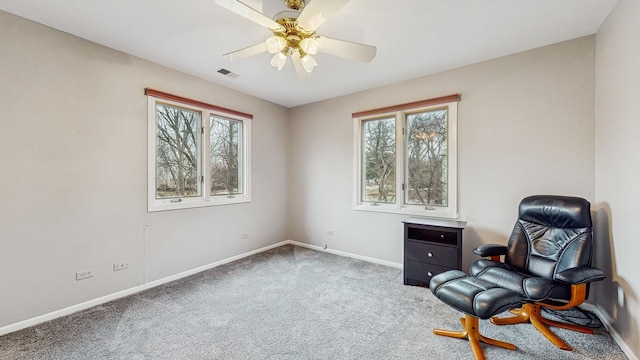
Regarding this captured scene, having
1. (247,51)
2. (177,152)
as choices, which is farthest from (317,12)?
(177,152)

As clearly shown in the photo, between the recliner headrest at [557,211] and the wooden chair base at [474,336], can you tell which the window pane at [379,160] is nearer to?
the recliner headrest at [557,211]

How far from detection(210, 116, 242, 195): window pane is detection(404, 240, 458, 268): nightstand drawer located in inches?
105

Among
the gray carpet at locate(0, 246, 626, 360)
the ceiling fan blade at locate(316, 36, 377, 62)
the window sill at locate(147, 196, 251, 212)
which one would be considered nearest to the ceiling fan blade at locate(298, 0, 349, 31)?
the ceiling fan blade at locate(316, 36, 377, 62)

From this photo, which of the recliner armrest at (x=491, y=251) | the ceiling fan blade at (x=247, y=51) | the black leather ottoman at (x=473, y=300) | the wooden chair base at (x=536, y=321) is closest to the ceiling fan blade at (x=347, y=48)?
the ceiling fan blade at (x=247, y=51)

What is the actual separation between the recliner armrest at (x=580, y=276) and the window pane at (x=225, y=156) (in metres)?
3.76

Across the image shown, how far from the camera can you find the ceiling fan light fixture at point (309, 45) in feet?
6.14

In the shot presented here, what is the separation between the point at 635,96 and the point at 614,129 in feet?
1.24

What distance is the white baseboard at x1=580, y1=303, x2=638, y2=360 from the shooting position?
1765mm

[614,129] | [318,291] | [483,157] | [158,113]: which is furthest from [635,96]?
[158,113]

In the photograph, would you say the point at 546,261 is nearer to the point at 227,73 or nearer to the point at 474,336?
the point at 474,336

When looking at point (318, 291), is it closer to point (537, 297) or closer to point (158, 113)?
point (537, 297)

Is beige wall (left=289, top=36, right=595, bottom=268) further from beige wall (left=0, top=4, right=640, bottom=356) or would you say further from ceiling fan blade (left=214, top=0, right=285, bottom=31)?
ceiling fan blade (left=214, top=0, right=285, bottom=31)

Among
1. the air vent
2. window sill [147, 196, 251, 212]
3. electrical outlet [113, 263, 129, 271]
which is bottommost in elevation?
electrical outlet [113, 263, 129, 271]

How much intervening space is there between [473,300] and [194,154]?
11.2 ft
